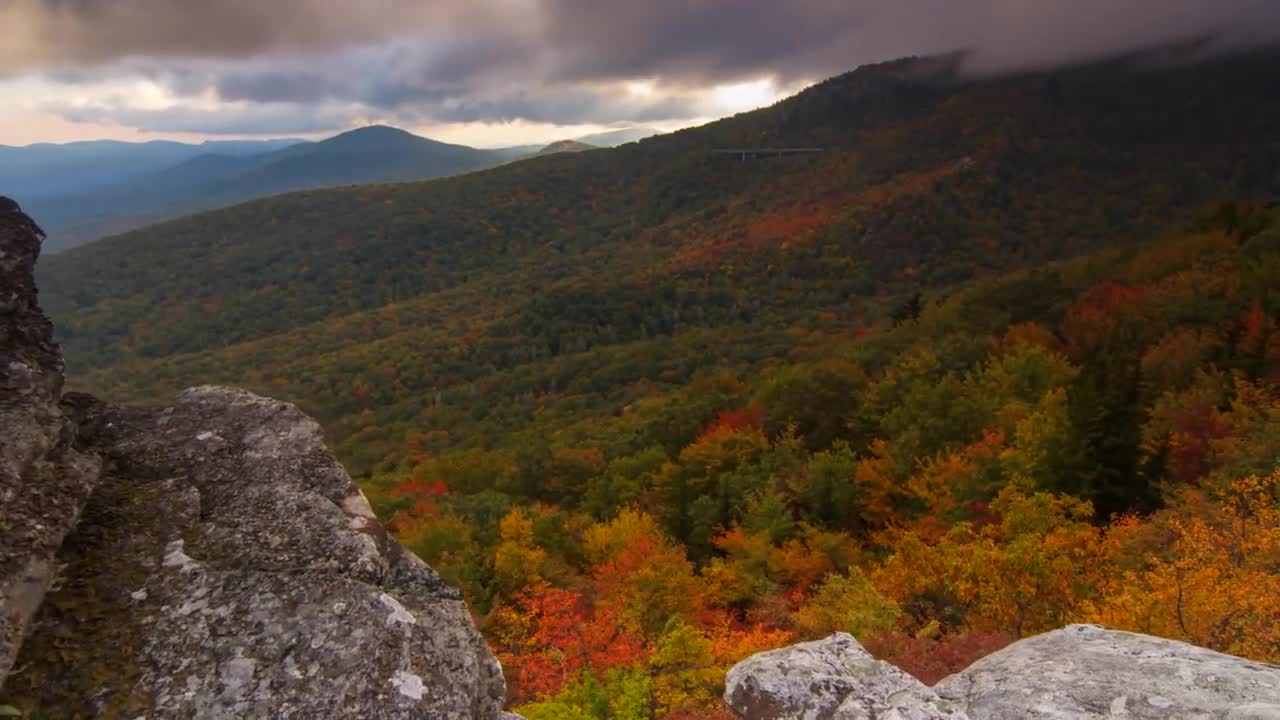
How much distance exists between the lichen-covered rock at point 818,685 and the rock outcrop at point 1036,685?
1 centimetres

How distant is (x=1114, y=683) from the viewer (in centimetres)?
843

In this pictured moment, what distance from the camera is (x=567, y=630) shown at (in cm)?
3089

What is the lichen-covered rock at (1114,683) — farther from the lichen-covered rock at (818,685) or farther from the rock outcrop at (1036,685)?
the lichen-covered rock at (818,685)

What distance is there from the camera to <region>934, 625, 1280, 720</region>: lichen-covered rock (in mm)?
7770

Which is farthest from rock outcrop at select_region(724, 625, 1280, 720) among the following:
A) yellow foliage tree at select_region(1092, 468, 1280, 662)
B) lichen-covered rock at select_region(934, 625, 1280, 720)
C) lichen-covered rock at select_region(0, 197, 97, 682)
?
lichen-covered rock at select_region(0, 197, 97, 682)

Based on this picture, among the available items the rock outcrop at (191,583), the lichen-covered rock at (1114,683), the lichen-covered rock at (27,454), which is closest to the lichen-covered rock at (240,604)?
the rock outcrop at (191,583)

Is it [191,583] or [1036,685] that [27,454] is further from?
[1036,685]

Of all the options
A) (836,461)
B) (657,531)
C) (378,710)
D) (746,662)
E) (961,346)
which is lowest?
(657,531)

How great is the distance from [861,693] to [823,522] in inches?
1390

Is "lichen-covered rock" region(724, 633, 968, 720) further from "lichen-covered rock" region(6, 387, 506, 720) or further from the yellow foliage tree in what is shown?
the yellow foliage tree

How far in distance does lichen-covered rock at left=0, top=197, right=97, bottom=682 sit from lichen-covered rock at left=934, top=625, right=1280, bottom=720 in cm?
1007

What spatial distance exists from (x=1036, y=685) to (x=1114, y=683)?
85cm

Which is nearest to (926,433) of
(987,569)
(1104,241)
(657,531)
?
(657,531)

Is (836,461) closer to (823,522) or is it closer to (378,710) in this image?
(823,522)
